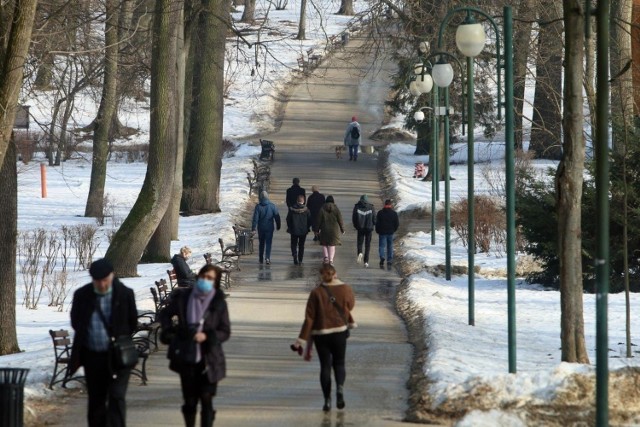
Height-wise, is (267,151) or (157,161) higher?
(267,151)

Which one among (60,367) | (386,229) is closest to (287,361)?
(60,367)

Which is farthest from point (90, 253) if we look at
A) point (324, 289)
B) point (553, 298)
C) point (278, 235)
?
point (324, 289)

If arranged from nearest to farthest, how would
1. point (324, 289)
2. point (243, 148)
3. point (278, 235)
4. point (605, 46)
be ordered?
point (605, 46) → point (324, 289) → point (278, 235) → point (243, 148)

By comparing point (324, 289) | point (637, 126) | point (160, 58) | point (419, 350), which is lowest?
point (419, 350)

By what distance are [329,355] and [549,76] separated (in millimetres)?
17433

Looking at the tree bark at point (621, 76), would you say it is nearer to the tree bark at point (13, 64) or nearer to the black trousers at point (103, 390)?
the tree bark at point (13, 64)

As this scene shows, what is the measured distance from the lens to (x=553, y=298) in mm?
19781

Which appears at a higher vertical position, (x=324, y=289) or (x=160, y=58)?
(x=160, y=58)

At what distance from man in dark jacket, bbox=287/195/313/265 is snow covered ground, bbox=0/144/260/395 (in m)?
1.96

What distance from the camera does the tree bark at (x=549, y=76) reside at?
23.7 metres

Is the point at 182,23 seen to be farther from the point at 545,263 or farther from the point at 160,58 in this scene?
the point at 545,263

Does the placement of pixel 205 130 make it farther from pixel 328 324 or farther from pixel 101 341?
pixel 101 341

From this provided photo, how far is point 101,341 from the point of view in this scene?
30.9 ft

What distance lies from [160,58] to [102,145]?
1281cm
